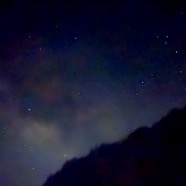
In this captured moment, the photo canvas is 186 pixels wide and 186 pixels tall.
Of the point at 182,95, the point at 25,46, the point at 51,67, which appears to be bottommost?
the point at 182,95

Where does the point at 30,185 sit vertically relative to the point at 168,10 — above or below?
below

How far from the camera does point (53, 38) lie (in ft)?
12.3

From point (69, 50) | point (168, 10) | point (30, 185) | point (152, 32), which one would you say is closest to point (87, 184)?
point (30, 185)

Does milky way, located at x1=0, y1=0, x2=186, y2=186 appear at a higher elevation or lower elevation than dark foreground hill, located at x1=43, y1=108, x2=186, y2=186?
higher

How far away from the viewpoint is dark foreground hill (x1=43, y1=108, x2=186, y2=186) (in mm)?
3717

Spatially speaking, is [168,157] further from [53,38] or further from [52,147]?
[53,38]

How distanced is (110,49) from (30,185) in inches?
84.0

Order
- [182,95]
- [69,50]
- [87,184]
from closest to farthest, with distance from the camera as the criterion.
Result: [182,95] < [69,50] < [87,184]

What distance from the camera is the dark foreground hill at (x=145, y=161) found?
3717 millimetres

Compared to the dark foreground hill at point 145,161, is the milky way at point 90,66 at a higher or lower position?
higher

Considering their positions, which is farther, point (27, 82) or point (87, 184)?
point (87, 184)

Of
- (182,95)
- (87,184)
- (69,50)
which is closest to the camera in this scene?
(182,95)

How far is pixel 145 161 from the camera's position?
3777 mm

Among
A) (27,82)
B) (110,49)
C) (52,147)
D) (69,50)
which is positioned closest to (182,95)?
(110,49)
